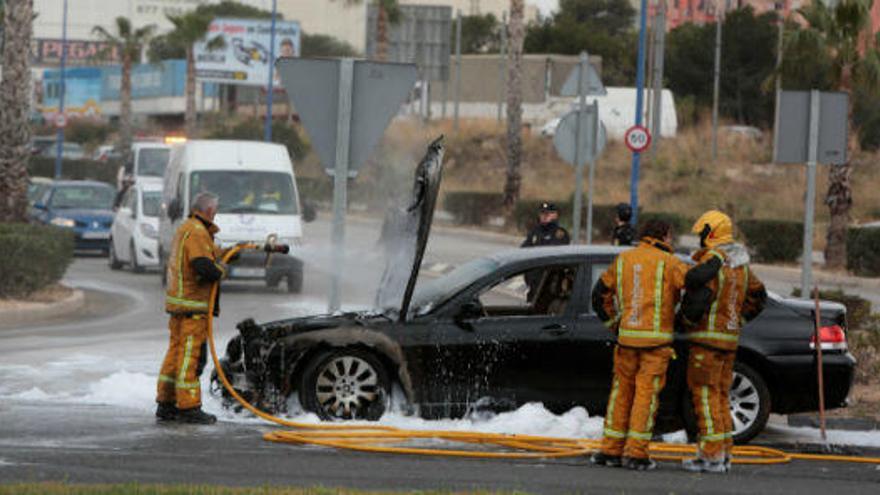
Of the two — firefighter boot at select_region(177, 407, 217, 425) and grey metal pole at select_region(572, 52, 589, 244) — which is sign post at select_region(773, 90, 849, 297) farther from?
grey metal pole at select_region(572, 52, 589, 244)

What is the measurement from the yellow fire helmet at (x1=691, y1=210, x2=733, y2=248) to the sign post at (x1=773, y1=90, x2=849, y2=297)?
409 centimetres

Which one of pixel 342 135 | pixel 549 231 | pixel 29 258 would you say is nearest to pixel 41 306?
pixel 29 258

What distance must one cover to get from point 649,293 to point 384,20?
47.3 meters

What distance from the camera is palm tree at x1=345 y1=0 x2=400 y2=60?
55.7 metres

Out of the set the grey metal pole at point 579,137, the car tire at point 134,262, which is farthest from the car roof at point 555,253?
the car tire at point 134,262

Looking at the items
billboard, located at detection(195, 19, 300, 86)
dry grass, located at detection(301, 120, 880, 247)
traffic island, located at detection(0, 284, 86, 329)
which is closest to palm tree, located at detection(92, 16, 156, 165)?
billboard, located at detection(195, 19, 300, 86)

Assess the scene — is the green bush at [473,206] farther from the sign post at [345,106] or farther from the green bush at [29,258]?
the sign post at [345,106]

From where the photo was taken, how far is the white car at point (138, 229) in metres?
30.4

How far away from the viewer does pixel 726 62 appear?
8544 cm

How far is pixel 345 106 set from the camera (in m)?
13.2

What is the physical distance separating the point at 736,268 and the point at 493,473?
1909 millimetres

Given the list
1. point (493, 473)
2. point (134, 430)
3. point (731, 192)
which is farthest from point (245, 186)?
point (731, 192)

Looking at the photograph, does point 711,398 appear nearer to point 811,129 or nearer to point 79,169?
point 811,129

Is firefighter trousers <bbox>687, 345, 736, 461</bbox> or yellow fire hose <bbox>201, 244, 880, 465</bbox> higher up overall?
firefighter trousers <bbox>687, 345, 736, 461</bbox>
